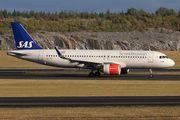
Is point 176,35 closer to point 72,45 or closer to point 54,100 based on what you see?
point 72,45

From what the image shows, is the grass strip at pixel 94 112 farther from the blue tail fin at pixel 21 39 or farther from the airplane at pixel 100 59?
the blue tail fin at pixel 21 39

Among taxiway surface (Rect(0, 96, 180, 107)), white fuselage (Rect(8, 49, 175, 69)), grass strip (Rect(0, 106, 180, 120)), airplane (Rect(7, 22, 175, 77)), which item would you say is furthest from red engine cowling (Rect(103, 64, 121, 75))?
grass strip (Rect(0, 106, 180, 120))

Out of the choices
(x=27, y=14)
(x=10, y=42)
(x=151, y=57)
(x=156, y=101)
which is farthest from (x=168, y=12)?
(x=156, y=101)

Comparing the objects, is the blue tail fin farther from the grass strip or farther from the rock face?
the rock face

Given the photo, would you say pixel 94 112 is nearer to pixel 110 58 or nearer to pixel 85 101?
pixel 85 101

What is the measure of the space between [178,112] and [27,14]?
160 metres

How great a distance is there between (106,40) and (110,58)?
5470 cm

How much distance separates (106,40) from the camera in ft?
305

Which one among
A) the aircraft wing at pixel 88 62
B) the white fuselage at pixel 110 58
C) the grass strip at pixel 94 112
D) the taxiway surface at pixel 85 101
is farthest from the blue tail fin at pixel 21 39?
the grass strip at pixel 94 112

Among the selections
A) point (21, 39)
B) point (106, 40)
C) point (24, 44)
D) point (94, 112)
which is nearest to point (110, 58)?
point (24, 44)

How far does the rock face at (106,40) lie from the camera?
3506 inches

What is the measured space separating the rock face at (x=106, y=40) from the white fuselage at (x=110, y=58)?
46.8 m

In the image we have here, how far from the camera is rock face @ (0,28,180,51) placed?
89062 mm

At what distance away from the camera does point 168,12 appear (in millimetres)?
159625
